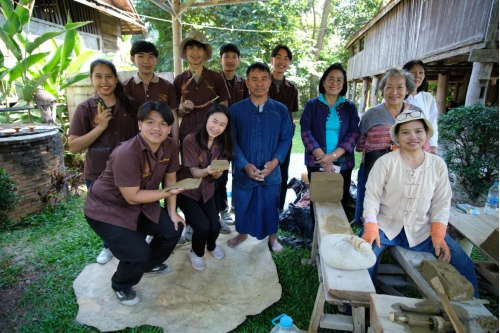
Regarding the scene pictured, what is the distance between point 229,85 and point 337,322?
122 inches

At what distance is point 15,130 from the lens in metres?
4.27

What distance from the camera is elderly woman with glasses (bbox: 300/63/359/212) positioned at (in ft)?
10.7

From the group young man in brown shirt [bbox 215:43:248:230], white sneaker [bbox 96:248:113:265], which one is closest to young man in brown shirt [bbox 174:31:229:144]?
young man in brown shirt [bbox 215:43:248:230]

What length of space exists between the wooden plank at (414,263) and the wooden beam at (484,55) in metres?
5.20

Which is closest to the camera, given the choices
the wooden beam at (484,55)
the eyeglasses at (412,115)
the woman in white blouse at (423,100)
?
the eyeglasses at (412,115)

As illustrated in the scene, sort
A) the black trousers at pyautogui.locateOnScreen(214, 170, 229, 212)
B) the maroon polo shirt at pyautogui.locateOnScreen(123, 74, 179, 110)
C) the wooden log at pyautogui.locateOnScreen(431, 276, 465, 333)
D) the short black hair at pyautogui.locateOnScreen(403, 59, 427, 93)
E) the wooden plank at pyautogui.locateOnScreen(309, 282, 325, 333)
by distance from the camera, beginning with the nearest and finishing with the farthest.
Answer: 1. the wooden log at pyautogui.locateOnScreen(431, 276, 465, 333)
2. the wooden plank at pyautogui.locateOnScreen(309, 282, 325, 333)
3. the maroon polo shirt at pyautogui.locateOnScreen(123, 74, 179, 110)
4. the short black hair at pyautogui.locateOnScreen(403, 59, 427, 93)
5. the black trousers at pyautogui.locateOnScreen(214, 170, 229, 212)

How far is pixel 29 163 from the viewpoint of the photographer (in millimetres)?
4188

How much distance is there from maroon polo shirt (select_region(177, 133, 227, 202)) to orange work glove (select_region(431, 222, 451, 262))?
1.97 m

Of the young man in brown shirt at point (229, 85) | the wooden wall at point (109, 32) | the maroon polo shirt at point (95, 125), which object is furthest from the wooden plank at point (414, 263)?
the wooden wall at point (109, 32)

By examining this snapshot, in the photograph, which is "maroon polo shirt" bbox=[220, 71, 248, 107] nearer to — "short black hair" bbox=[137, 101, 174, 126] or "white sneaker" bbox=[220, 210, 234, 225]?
"white sneaker" bbox=[220, 210, 234, 225]

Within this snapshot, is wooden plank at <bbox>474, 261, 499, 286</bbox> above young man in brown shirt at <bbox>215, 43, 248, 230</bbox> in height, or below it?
below

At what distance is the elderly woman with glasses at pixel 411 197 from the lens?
7.65 feet

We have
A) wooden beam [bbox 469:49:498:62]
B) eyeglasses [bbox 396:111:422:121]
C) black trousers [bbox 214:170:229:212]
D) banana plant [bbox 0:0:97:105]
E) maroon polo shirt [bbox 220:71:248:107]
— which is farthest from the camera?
wooden beam [bbox 469:49:498:62]

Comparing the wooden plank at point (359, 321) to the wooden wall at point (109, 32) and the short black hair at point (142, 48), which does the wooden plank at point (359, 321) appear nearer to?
the short black hair at point (142, 48)
